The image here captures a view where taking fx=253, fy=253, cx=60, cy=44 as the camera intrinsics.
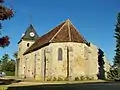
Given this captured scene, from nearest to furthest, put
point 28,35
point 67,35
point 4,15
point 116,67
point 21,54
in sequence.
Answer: point 4,15 < point 67,35 < point 116,67 < point 21,54 < point 28,35

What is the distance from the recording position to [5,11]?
44.9ft

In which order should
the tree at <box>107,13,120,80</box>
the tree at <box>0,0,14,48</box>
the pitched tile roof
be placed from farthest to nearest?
the tree at <box>107,13,120,80</box>, the pitched tile roof, the tree at <box>0,0,14,48</box>

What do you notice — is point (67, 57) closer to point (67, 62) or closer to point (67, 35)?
point (67, 62)

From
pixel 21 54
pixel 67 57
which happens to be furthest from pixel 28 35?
pixel 67 57

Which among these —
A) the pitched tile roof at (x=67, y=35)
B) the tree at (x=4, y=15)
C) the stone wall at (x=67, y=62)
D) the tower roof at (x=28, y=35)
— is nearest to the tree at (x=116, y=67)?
the stone wall at (x=67, y=62)

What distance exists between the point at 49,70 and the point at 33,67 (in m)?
9.03

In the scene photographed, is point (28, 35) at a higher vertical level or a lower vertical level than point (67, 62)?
higher

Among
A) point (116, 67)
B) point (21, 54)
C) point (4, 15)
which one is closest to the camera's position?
point (4, 15)

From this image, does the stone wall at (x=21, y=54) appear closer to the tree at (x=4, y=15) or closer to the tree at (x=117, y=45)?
the tree at (x=117, y=45)

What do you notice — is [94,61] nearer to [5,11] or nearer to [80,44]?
[80,44]

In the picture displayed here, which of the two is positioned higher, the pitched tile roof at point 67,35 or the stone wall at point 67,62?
the pitched tile roof at point 67,35

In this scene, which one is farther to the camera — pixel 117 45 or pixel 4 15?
pixel 117 45

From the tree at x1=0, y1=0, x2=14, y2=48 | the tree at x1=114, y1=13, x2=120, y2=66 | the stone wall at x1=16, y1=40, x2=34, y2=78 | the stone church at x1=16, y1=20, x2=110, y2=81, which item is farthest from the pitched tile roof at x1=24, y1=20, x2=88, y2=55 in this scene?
the tree at x1=0, y1=0, x2=14, y2=48

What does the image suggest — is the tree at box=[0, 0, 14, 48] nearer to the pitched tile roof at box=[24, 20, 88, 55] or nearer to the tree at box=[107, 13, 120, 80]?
the pitched tile roof at box=[24, 20, 88, 55]
